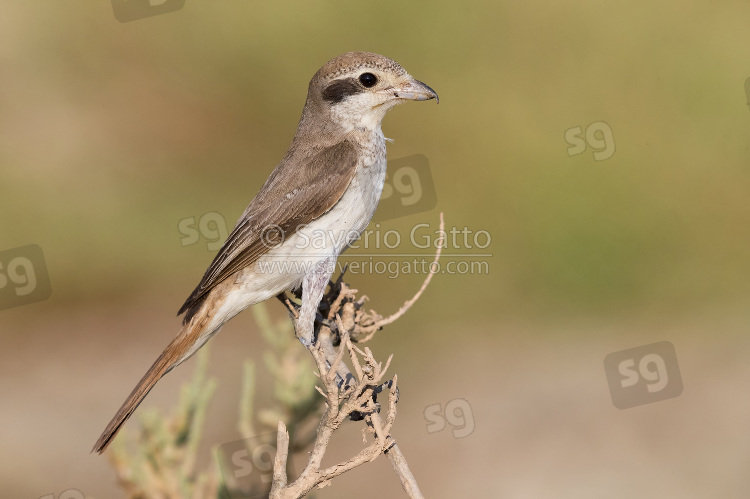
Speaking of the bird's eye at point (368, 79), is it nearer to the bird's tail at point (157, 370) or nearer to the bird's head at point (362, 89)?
the bird's head at point (362, 89)

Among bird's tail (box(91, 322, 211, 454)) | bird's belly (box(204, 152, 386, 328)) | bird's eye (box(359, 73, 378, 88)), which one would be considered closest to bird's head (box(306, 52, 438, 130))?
bird's eye (box(359, 73, 378, 88))

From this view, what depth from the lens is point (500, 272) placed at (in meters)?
7.20

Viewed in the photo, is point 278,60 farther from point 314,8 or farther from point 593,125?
point 593,125

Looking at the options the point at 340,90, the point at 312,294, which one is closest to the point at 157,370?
the point at 312,294

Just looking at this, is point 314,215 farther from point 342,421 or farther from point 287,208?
point 342,421

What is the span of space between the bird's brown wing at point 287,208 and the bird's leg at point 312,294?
0.22 m

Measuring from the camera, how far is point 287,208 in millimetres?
3930

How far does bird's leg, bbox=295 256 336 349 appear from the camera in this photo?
12.3ft

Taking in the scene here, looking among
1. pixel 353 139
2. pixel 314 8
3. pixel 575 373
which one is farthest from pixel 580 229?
pixel 353 139

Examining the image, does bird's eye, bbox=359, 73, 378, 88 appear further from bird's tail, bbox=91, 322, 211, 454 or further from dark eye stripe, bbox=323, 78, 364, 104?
bird's tail, bbox=91, 322, 211, 454

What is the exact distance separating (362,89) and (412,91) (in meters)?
0.25

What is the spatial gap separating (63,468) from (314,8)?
4.45m

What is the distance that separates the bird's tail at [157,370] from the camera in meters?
3.36

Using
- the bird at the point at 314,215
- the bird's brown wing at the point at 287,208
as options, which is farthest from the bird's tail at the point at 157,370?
the bird's brown wing at the point at 287,208
